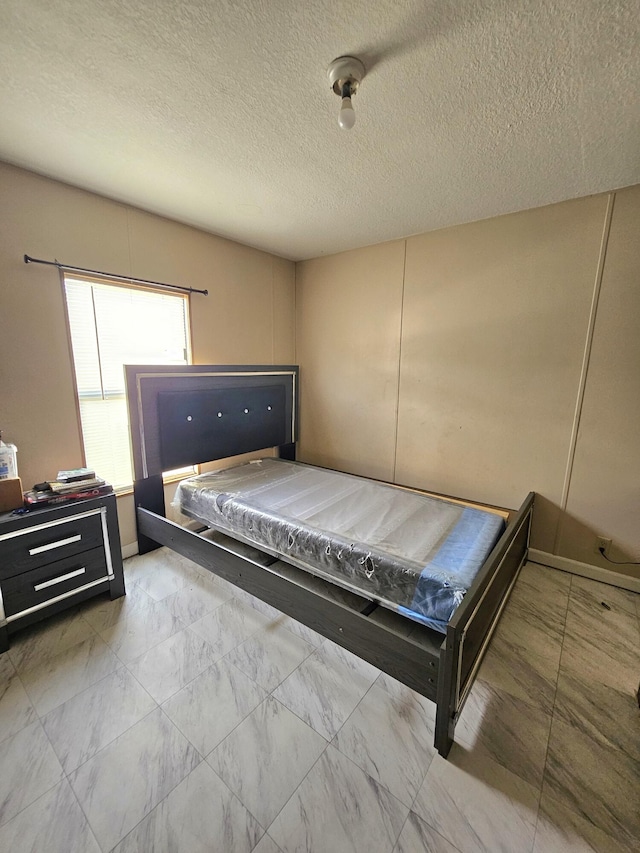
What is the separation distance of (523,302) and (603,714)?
240 cm

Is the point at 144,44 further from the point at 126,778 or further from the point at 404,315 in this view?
the point at 126,778

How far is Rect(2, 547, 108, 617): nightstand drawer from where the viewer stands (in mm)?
1792

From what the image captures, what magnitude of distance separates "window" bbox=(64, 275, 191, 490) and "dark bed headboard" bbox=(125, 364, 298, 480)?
0.21 meters

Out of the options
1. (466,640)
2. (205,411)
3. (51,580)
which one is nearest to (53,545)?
(51,580)

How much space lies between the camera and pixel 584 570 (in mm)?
2465

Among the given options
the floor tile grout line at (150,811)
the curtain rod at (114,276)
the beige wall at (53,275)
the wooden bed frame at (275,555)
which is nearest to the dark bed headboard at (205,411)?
the wooden bed frame at (275,555)

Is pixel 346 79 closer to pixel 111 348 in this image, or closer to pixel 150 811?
pixel 111 348

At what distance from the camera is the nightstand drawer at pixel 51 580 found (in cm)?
179

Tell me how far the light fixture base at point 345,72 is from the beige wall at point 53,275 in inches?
71.7

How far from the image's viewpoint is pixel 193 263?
112 inches

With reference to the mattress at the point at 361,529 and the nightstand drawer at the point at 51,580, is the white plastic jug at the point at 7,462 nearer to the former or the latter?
the nightstand drawer at the point at 51,580

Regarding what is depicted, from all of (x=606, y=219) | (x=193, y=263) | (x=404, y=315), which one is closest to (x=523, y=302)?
(x=606, y=219)

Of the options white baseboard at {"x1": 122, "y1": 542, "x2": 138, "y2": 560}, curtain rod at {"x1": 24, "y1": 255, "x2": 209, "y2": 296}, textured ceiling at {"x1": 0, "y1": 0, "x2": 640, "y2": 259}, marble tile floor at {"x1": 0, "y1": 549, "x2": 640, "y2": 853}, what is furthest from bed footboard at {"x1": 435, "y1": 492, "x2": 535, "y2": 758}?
curtain rod at {"x1": 24, "y1": 255, "x2": 209, "y2": 296}

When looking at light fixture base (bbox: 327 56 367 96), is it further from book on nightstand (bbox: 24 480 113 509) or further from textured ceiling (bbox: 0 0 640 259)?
book on nightstand (bbox: 24 480 113 509)
